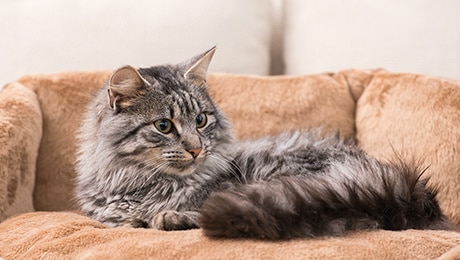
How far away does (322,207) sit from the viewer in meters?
1.48

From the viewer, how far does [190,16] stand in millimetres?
2580

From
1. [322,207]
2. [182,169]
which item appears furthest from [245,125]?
[322,207]

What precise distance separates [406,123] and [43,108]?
4.16 feet

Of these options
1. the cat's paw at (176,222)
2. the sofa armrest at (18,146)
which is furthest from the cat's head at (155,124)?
the sofa armrest at (18,146)

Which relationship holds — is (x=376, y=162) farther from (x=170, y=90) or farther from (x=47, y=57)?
(x=47, y=57)

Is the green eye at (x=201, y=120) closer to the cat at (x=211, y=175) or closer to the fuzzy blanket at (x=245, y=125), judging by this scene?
the cat at (x=211, y=175)

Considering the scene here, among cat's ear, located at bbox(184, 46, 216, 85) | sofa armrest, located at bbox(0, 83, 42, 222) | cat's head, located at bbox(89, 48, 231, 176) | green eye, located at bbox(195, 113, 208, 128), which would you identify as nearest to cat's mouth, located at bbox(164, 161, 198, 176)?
cat's head, located at bbox(89, 48, 231, 176)

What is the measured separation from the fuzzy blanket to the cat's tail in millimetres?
72

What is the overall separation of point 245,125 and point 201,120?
557 millimetres

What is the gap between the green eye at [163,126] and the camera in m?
1.72

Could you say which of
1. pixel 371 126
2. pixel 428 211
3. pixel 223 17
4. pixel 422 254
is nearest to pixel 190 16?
pixel 223 17

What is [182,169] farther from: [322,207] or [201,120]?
[322,207]

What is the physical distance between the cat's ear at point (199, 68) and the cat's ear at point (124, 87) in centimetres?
20

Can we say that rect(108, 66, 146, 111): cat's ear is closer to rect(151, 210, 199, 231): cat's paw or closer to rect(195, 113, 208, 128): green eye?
rect(195, 113, 208, 128): green eye
